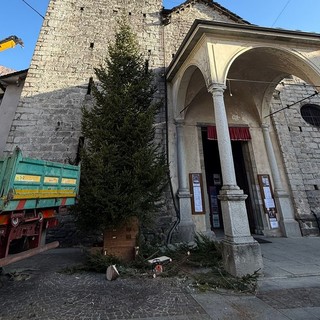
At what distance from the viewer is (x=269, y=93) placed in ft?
26.6

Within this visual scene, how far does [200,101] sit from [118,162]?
5.22 meters

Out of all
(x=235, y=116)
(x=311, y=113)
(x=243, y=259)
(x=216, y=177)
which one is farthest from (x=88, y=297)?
(x=311, y=113)

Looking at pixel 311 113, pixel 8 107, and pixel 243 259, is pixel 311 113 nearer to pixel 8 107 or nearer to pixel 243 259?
pixel 243 259

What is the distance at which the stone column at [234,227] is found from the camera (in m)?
3.69

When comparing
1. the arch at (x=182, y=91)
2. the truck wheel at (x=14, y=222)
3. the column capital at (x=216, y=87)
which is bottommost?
the truck wheel at (x=14, y=222)

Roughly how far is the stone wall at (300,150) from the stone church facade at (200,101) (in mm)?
45

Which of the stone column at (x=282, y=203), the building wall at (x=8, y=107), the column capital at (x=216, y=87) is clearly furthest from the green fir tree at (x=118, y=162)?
the stone column at (x=282, y=203)

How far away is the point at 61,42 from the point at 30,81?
93.2 inches

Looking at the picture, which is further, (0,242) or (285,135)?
(285,135)

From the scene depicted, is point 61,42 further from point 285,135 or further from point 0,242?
point 285,135

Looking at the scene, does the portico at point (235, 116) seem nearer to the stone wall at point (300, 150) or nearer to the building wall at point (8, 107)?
the stone wall at point (300, 150)

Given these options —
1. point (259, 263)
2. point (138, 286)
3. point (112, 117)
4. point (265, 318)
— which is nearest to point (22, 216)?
point (138, 286)

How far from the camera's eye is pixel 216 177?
10.4m

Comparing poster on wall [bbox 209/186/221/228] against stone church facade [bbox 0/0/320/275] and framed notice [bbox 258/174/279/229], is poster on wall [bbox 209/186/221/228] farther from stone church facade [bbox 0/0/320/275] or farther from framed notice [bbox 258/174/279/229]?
framed notice [bbox 258/174/279/229]
